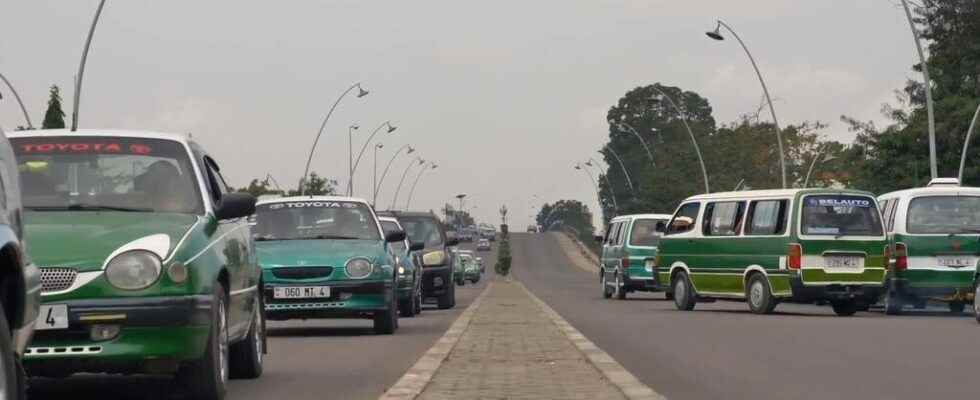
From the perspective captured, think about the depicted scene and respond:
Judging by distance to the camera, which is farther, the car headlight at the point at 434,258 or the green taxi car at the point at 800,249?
the car headlight at the point at 434,258

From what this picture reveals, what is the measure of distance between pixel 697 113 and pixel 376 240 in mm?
154890

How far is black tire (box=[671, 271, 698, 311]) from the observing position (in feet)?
104

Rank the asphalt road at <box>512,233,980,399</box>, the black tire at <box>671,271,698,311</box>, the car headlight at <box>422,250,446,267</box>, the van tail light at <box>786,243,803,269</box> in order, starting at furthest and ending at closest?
the car headlight at <box>422,250,446,267</box> → the black tire at <box>671,271,698,311</box> → the van tail light at <box>786,243,803,269</box> → the asphalt road at <box>512,233,980,399</box>

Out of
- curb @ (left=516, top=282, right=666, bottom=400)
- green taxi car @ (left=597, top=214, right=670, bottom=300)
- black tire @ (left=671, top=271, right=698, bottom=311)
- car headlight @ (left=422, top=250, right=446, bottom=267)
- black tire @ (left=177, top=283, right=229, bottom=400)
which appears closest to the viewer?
black tire @ (left=177, top=283, right=229, bottom=400)

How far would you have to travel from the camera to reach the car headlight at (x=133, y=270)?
10.2 m

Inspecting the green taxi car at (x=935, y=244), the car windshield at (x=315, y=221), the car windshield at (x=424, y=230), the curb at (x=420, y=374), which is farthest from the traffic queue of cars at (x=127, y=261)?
the car windshield at (x=424, y=230)

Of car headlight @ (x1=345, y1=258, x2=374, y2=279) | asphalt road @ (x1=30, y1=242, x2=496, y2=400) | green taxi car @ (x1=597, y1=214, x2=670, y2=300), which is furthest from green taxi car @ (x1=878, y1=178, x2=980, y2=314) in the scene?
car headlight @ (x1=345, y1=258, x2=374, y2=279)

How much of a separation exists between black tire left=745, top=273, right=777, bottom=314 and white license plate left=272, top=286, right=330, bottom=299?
10837 mm

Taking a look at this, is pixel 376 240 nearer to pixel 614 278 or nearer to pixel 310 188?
pixel 614 278

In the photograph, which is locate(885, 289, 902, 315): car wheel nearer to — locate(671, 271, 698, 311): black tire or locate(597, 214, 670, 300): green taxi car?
locate(671, 271, 698, 311): black tire

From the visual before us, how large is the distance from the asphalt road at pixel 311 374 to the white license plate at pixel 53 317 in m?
1.07

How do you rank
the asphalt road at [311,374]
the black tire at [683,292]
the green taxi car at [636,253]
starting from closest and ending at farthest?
the asphalt road at [311,374] < the black tire at [683,292] < the green taxi car at [636,253]

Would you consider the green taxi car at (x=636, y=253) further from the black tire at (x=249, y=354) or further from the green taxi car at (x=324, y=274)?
the black tire at (x=249, y=354)

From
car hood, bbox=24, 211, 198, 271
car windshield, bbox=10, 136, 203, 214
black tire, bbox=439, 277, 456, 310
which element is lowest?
black tire, bbox=439, 277, 456, 310
